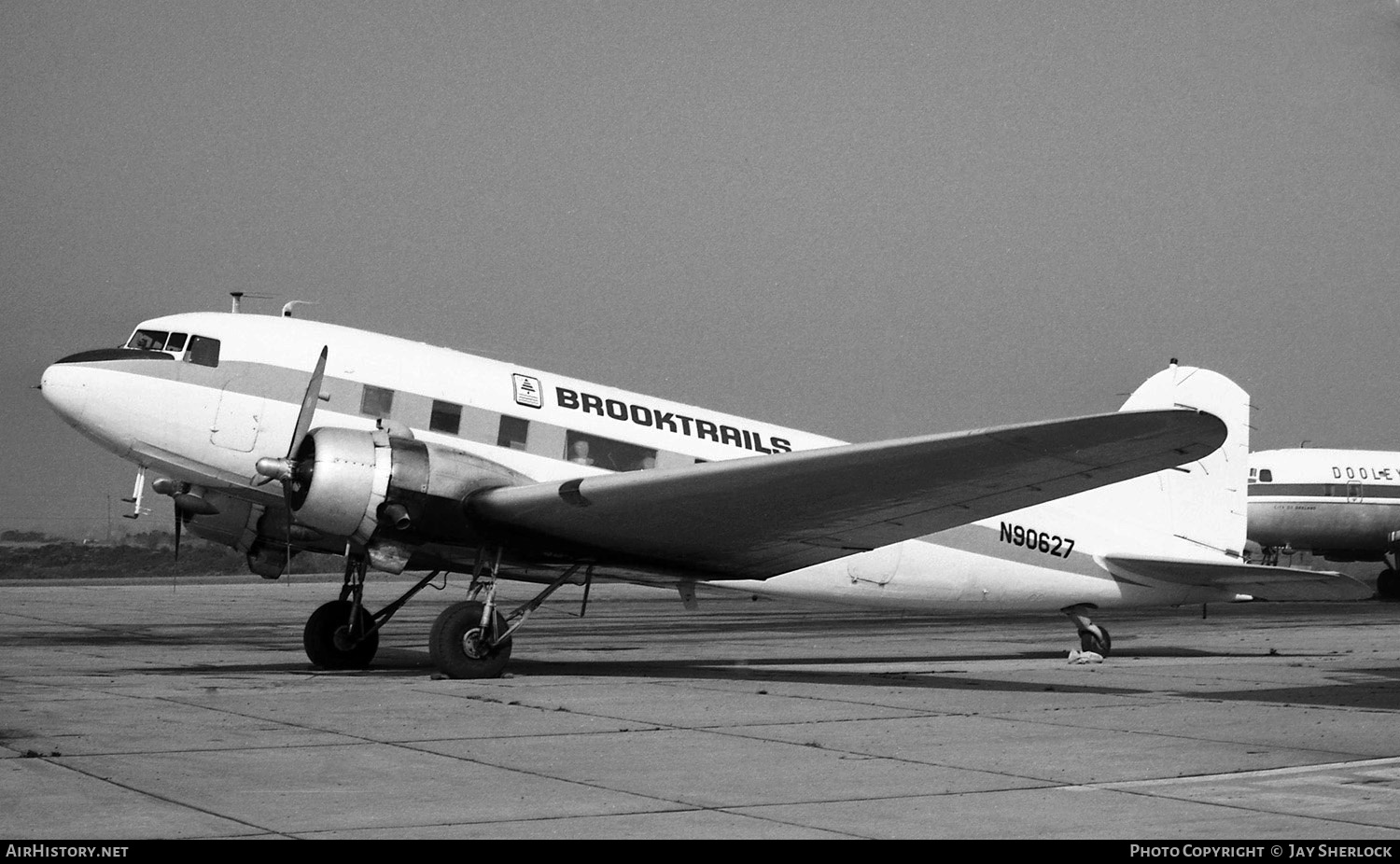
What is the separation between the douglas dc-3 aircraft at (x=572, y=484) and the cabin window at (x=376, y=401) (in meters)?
0.02

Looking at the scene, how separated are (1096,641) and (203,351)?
36.7 feet

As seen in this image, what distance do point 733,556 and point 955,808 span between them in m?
8.19

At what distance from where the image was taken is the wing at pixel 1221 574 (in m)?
16.8

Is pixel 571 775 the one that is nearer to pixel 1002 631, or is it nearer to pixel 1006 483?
pixel 1006 483

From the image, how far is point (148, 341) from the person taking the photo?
15.7 metres

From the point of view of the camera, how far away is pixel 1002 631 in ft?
83.0

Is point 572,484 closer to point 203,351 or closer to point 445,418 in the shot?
point 445,418

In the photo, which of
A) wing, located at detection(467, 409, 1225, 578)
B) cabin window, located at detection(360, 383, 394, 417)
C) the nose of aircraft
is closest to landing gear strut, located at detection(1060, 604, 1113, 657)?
wing, located at detection(467, 409, 1225, 578)

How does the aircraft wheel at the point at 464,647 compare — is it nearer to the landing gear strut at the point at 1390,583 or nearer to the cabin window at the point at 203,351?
the cabin window at the point at 203,351

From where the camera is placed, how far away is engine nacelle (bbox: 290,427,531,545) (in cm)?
1400

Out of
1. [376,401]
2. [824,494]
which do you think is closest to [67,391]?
[376,401]

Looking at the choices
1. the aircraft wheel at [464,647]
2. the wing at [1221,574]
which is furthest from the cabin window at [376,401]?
the wing at [1221,574]

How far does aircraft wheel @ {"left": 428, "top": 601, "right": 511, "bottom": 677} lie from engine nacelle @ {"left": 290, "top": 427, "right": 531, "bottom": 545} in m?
0.86
